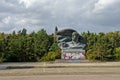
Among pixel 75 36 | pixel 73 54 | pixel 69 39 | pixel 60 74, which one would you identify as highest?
pixel 75 36

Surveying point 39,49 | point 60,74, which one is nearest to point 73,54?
point 39,49

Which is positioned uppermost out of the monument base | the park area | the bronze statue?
the bronze statue

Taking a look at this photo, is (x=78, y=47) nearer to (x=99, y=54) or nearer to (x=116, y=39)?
(x=99, y=54)

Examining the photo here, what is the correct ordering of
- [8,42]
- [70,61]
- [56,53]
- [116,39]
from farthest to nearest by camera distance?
[116,39]
[8,42]
[56,53]
[70,61]

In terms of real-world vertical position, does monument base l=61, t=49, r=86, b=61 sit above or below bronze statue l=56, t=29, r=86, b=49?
below

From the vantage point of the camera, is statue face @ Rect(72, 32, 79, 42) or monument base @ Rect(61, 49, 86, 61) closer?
monument base @ Rect(61, 49, 86, 61)

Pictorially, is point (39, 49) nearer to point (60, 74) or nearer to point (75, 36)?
point (75, 36)

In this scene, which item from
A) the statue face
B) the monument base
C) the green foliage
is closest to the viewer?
the monument base

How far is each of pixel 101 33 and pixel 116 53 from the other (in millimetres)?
10354

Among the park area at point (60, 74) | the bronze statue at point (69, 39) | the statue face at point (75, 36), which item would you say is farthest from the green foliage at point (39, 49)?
the park area at point (60, 74)

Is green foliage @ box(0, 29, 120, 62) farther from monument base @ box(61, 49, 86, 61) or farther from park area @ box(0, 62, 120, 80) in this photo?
park area @ box(0, 62, 120, 80)

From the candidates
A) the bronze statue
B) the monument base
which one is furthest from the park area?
the bronze statue

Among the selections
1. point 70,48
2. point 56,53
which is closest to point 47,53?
point 56,53

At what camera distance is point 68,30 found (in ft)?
148
